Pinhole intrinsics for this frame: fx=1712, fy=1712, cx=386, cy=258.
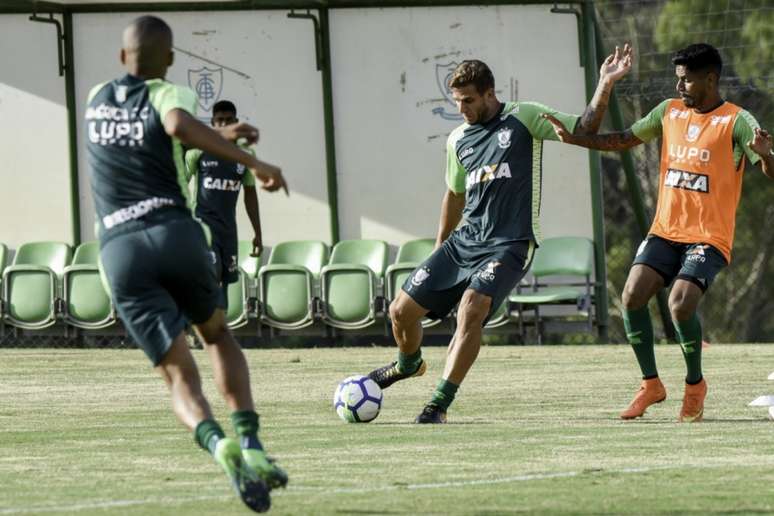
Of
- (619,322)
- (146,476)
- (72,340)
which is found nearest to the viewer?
(146,476)

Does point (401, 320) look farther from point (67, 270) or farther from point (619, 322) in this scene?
point (619, 322)

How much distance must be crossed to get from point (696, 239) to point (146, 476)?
4.15m

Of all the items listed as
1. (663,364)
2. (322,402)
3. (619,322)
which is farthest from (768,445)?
(619,322)

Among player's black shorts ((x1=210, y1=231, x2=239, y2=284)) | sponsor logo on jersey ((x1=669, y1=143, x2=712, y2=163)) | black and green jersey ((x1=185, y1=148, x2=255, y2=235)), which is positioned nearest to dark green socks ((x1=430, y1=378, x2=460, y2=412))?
sponsor logo on jersey ((x1=669, y1=143, x2=712, y2=163))

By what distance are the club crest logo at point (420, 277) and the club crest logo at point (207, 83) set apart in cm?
1107

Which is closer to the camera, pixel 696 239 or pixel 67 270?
pixel 696 239

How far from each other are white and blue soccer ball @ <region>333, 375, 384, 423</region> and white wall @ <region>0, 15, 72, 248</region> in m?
11.9

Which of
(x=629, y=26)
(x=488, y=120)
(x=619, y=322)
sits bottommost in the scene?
(x=619, y=322)

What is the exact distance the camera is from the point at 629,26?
28.2 metres

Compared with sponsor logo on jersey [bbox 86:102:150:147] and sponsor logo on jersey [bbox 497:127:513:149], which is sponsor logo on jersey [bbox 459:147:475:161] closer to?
sponsor logo on jersey [bbox 497:127:513:149]

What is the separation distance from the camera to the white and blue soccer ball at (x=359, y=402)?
1044cm

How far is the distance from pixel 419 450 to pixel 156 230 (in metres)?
2.54

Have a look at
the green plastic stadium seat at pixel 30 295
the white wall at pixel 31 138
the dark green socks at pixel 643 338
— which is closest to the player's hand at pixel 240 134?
the dark green socks at pixel 643 338

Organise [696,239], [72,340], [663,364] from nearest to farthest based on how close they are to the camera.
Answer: [696,239] → [663,364] → [72,340]
